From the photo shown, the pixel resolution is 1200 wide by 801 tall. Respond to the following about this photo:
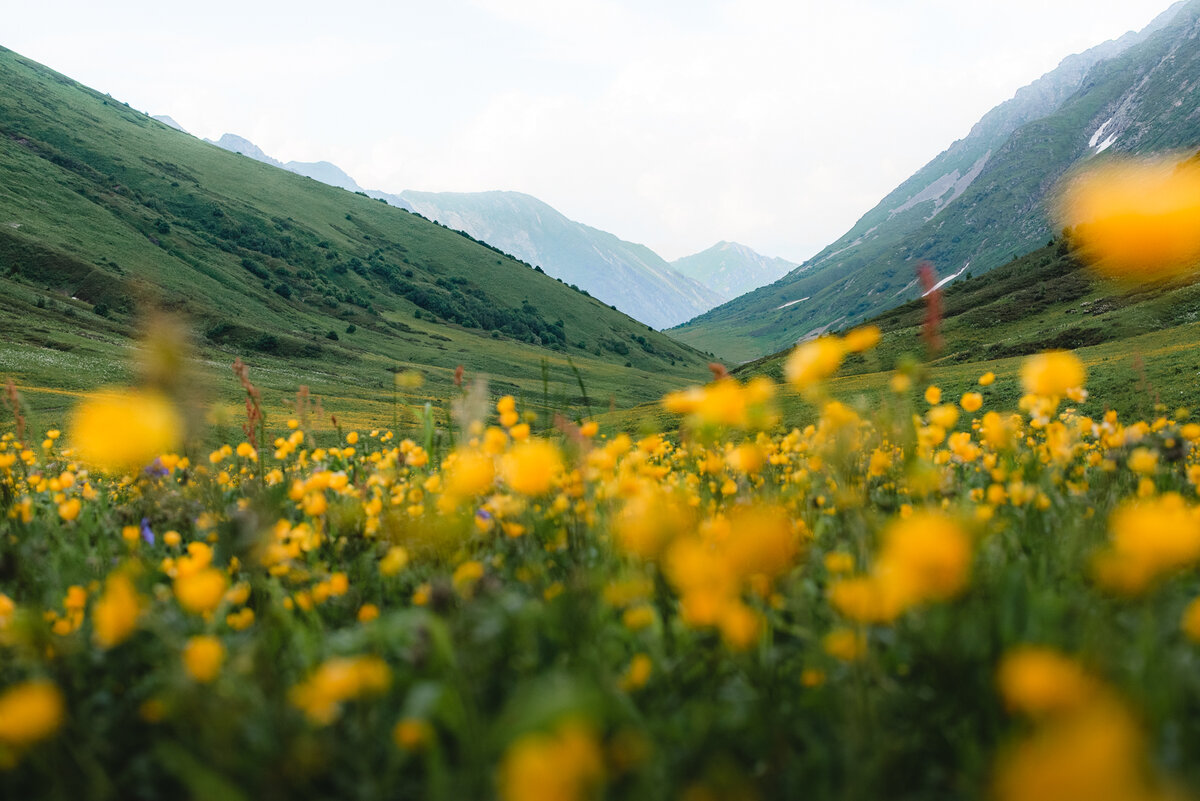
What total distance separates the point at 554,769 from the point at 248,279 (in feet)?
401

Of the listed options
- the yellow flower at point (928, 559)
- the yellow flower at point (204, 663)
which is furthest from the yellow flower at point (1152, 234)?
the yellow flower at point (204, 663)

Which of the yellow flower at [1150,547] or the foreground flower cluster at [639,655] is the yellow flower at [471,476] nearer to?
the foreground flower cluster at [639,655]

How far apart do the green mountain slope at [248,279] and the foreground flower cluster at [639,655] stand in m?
33.4

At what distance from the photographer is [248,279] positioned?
107 meters

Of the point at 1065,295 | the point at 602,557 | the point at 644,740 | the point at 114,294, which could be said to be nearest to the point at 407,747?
the point at 644,740

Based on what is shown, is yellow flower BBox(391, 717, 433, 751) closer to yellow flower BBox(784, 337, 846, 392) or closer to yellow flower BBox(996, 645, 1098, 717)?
yellow flower BBox(996, 645, 1098, 717)

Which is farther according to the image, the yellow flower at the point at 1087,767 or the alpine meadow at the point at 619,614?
the alpine meadow at the point at 619,614

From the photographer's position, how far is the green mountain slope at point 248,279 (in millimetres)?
64438

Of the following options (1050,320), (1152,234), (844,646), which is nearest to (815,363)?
(844,646)

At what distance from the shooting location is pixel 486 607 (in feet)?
6.30

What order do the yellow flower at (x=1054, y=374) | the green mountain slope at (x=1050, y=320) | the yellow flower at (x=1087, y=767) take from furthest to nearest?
1. the green mountain slope at (x=1050, y=320)
2. the yellow flower at (x=1054, y=374)
3. the yellow flower at (x=1087, y=767)

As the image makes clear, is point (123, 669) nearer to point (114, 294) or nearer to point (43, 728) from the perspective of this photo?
point (43, 728)

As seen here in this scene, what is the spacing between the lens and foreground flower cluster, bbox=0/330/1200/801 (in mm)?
1366

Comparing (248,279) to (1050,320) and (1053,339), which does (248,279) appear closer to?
(1050,320)
